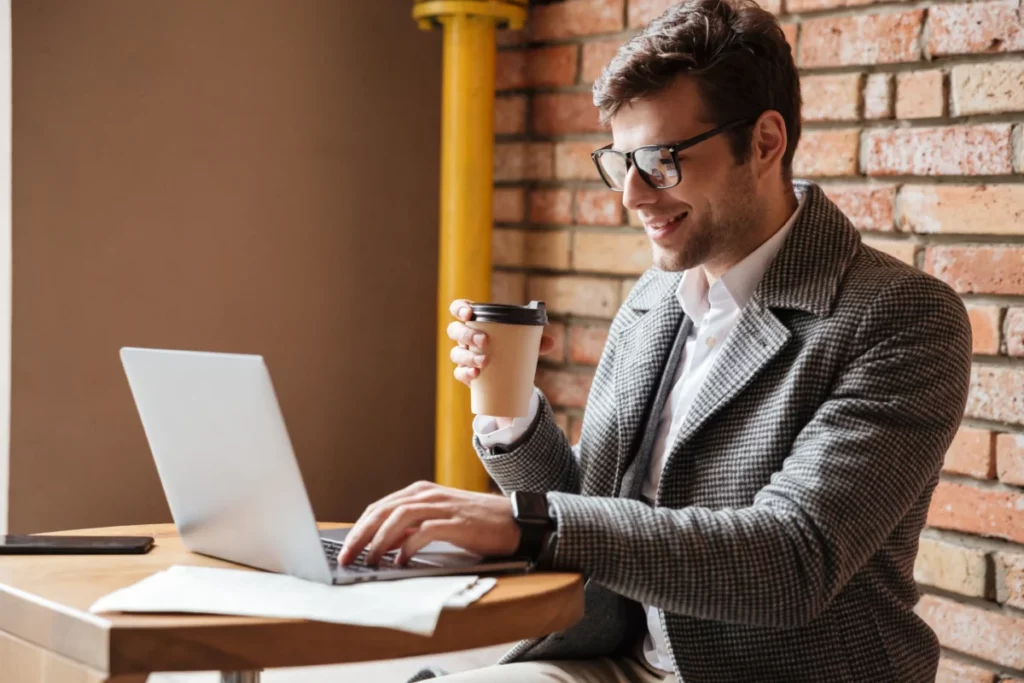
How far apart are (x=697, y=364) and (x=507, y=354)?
0.29m

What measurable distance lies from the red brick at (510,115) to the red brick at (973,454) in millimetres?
1162

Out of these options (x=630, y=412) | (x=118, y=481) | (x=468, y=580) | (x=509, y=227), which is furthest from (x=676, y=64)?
(x=118, y=481)

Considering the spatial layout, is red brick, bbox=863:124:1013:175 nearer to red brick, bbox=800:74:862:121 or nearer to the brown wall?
red brick, bbox=800:74:862:121

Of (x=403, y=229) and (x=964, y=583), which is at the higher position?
(x=403, y=229)

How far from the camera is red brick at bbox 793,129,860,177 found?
2.07 metres

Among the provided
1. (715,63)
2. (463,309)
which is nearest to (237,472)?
(463,309)

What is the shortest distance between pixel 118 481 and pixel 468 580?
1.35 meters

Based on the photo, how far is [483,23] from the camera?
8.18 feet

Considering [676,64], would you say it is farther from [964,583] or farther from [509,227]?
[509,227]

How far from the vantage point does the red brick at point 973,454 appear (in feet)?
6.29

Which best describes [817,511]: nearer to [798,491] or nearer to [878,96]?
[798,491]

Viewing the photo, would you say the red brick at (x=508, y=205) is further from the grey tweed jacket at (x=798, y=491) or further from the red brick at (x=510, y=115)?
the grey tweed jacket at (x=798, y=491)

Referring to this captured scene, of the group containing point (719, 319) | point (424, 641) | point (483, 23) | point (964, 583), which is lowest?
point (964, 583)

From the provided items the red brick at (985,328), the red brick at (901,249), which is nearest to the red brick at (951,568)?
the red brick at (985,328)
